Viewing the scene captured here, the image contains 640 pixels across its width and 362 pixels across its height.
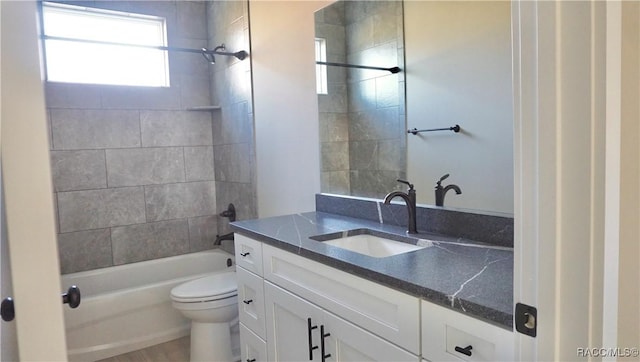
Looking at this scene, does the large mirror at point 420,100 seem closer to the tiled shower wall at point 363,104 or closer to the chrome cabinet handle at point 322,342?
the tiled shower wall at point 363,104

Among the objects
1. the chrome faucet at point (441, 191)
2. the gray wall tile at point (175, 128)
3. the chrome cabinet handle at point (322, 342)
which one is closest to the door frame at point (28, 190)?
the chrome cabinet handle at point (322, 342)

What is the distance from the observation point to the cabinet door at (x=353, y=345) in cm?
121

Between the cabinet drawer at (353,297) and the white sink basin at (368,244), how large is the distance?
0.23m

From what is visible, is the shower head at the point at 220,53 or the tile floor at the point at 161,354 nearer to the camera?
the tile floor at the point at 161,354

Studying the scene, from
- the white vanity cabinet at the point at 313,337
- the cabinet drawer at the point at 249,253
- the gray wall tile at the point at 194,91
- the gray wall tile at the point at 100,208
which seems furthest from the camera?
the gray wall tile at the point at 194,91

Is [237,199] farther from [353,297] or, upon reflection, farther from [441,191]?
[353,297]

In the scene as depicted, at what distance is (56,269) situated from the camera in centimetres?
63

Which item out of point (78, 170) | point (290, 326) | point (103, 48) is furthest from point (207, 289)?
point (103, 48)

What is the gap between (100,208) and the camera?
320cm

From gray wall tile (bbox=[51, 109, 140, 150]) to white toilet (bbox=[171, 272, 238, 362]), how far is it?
1348 millimetres

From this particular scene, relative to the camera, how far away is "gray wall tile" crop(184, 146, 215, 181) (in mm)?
3545

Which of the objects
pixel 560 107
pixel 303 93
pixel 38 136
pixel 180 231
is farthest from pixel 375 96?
pixel 180 231

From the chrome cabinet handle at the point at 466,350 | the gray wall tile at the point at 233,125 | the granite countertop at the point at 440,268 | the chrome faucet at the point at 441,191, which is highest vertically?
the gray wall tile at the point at 233,125

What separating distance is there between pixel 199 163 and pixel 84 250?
108cm
